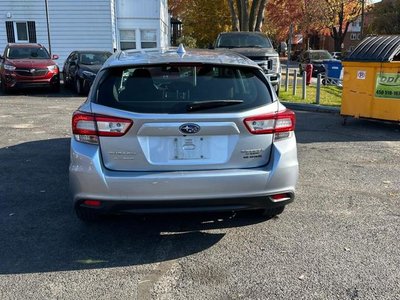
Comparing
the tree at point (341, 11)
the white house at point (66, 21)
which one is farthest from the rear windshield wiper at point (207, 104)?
the tree at point (341, 11)

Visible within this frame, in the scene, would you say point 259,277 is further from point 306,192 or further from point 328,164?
point 328,164

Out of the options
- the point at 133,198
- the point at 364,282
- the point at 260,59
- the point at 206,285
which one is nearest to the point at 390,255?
the point at 364,282

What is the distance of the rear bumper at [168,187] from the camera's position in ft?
11.0

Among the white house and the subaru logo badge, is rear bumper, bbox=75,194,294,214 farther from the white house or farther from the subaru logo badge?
the white house

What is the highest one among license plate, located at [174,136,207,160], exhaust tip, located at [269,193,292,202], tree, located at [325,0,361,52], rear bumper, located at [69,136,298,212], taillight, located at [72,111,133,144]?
tree, located at [325,0,361,52]

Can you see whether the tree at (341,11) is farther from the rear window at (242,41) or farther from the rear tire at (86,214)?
the rear tire at (86,214)

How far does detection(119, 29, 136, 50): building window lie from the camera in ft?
83.0

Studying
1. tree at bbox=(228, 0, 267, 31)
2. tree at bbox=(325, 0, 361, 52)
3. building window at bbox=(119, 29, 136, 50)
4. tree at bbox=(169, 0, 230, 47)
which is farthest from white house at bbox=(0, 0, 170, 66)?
tree at bbox=(325, 0, 361, 52)

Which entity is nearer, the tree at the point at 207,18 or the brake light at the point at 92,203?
the brake light at the point at 92,203

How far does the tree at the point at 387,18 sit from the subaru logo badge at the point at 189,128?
41951 millimetres

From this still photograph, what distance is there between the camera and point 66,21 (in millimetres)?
23641

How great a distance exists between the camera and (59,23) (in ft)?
77.6

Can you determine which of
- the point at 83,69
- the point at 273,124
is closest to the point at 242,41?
the point at 83,69

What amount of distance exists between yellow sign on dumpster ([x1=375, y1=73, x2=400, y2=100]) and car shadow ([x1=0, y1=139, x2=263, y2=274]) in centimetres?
583
